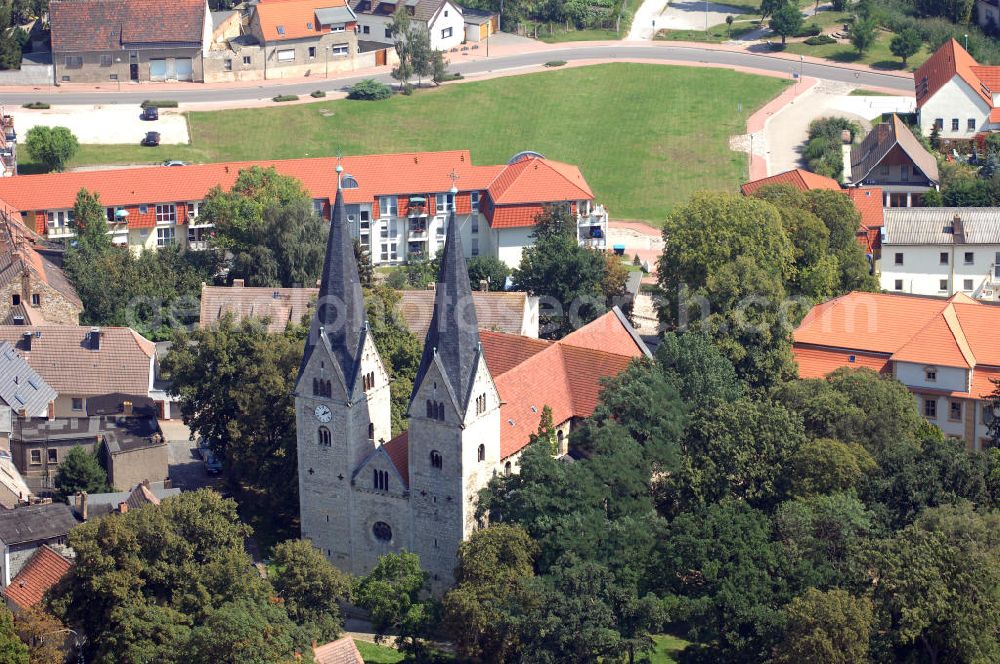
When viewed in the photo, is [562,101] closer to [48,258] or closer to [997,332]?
[48,258]

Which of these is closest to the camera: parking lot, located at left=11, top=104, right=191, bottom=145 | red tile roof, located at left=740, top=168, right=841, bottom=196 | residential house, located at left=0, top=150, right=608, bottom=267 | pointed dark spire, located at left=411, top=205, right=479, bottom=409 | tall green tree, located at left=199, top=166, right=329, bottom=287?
pointed dark spire, located at left=411, top=205, right=479, bottom=409

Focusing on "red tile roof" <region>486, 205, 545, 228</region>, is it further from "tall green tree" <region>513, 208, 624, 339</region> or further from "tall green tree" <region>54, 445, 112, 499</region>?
"tall green tree" <region>54, 445, 112, 499</region>

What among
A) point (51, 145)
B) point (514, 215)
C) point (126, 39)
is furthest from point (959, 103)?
point (51, 145)

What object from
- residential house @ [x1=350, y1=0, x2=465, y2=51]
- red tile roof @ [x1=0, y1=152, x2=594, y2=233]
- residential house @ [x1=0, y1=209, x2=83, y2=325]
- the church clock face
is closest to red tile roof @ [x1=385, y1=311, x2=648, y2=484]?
the church clock face

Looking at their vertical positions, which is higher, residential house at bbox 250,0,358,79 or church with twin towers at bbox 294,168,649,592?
residential house at bbox 250,0,358,79

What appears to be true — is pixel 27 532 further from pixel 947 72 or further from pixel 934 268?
pixel 947 72

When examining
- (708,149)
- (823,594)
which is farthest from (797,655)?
(708,149)
